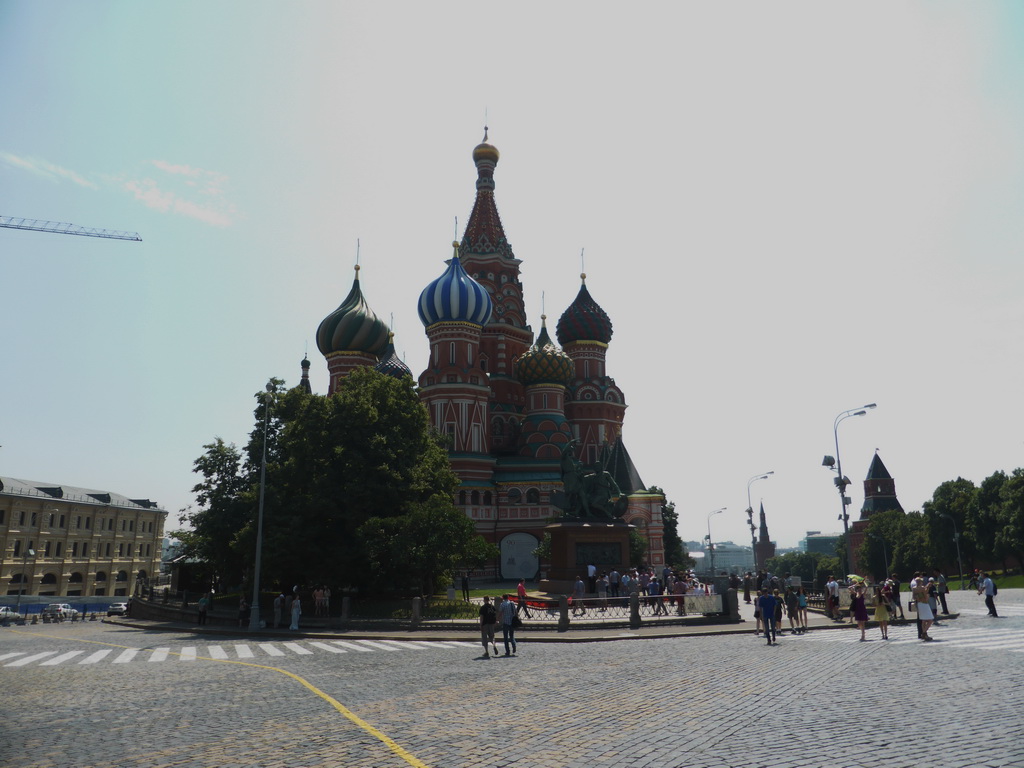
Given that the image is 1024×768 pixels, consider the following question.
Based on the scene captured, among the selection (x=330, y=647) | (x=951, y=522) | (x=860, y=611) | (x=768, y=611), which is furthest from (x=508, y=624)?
(x=951, y=522)

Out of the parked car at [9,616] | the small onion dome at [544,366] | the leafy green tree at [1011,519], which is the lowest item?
the parked car at [9,616]

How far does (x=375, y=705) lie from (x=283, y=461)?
29.4 metres

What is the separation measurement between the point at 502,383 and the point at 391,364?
11.5 meters

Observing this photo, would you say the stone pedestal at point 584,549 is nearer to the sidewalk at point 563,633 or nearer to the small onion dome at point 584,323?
the sidewalk at point 563,633

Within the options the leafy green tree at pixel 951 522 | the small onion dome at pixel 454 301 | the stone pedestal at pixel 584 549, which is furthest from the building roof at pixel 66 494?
the leafy green tree at pixel 951 522

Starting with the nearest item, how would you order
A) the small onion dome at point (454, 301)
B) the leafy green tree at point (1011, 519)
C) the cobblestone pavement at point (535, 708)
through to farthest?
the cobblestone pavement at point (535, 708)
the small onion dome at point (454, 301)
the leafy green tree at point (1011, 519)

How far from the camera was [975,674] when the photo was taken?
1352 cm

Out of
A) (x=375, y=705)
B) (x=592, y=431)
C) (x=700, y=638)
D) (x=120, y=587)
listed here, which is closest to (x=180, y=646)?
(x=375, y=705)

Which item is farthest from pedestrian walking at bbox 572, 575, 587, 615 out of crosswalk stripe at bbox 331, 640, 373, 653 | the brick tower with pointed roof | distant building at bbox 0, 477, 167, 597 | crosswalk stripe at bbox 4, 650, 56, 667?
the brick tower with pointed roof

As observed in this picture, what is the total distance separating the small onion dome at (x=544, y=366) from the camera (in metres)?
67.4

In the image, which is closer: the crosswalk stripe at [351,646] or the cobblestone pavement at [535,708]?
the cobblestone pavement at [535,708]

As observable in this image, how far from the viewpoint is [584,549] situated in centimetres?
3316

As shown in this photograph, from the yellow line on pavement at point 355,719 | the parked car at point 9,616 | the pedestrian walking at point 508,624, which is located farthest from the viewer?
the parked car at point 9,616

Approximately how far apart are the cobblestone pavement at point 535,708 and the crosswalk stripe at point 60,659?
0.71 ft
